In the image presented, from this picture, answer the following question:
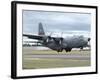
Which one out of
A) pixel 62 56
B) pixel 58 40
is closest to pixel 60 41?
pixel 58 40

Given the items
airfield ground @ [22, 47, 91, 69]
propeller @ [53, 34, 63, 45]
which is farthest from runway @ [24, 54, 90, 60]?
propeller @ [53, 34, 63, 45]

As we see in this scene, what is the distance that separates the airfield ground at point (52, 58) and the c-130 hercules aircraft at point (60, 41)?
0.04 m

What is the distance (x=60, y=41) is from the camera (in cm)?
190

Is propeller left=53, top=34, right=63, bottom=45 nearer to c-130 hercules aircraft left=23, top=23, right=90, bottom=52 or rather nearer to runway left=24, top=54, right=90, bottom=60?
c-130 hercules aircraft left=23, top=23, right=90, bottom=52

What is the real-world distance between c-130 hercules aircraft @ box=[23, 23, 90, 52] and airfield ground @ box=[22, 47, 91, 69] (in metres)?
0.04

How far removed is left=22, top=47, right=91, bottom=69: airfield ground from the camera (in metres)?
1.80

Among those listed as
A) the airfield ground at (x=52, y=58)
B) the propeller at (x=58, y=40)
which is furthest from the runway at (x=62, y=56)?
the propeller at (x=58, y=40)

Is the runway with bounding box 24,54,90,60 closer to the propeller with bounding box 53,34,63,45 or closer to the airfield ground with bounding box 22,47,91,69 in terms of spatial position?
the airfield ground with bounding box 22,47,91,69

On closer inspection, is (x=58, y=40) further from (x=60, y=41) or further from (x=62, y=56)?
(x=62, y=56)

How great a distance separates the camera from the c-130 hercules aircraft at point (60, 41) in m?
1.84

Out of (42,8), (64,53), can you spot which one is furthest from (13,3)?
(64,53)

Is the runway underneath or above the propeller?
underneath
